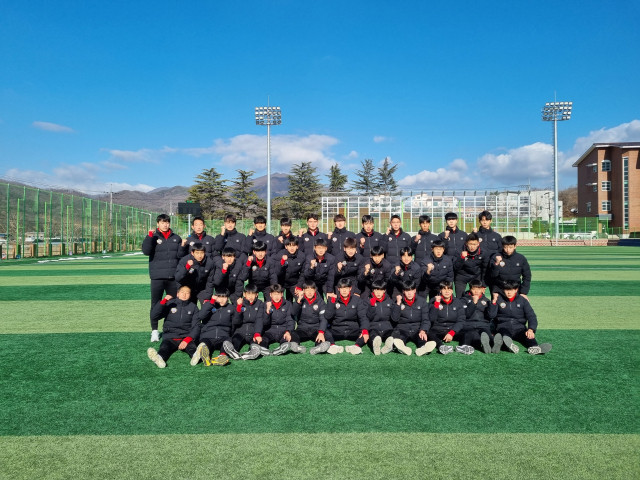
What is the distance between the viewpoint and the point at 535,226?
158 feet

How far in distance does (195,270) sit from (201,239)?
1.22 m

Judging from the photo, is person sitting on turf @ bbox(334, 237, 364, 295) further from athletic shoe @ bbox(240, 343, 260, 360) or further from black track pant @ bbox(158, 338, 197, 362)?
black track pant @ bbox(158, 338, 197, 362)

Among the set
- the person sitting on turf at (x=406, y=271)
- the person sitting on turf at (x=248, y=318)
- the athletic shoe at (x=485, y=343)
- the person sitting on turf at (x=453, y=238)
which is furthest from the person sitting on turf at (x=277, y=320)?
the person sitting on turf at (x=453, y=238)

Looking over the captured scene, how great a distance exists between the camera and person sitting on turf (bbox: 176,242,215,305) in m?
6.83

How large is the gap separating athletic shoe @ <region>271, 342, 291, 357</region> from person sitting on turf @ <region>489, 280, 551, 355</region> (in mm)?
2789

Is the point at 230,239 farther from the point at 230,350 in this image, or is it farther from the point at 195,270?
the point at 230,350

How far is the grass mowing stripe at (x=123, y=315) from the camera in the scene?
7590 millimetres

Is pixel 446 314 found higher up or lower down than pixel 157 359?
higher up

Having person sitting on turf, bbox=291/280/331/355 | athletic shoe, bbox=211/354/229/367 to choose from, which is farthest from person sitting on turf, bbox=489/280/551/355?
athletic shoe, bbox=211/354/229/367

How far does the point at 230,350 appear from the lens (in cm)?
569

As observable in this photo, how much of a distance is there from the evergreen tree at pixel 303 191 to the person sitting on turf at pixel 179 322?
208 feet

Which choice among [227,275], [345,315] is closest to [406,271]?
[345,315]

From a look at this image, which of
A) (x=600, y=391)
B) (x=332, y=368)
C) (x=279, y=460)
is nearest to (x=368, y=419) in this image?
(x=279, y=460)

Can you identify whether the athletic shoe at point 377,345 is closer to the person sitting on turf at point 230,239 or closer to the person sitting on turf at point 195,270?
the person sitting on turf at point 195,270
